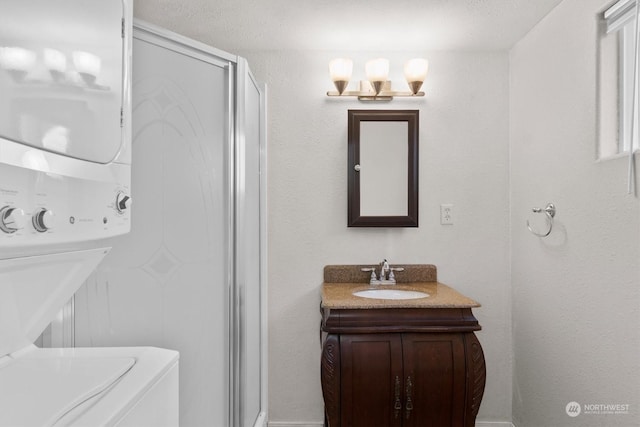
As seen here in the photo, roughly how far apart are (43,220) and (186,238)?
2.99ft

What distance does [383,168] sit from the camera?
2.53 m

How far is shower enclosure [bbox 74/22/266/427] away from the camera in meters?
1.54

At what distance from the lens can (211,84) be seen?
171 cm

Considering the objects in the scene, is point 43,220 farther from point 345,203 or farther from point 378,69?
point 378,69

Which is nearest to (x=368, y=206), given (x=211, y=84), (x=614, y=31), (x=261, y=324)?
(x=261, y=324)

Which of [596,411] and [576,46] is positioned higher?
[576,46]

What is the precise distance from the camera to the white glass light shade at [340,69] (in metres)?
2.42

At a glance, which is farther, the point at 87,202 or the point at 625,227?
the point at 625,227

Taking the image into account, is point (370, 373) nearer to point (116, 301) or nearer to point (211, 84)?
point (116, 301)

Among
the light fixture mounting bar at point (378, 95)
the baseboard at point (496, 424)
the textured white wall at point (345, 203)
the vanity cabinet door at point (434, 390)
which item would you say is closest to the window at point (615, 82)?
the textured white wall at point (345, 203)

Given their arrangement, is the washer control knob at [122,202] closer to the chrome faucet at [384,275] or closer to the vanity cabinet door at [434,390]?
the vanity cabinet door at [434,390]

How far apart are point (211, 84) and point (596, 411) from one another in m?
1.96

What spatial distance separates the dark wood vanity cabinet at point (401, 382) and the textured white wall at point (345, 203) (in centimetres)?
64

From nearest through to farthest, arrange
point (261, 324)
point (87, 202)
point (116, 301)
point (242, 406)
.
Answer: point (87, 202) < point (116, 301) < point (242, 406) < point (261, 324)
